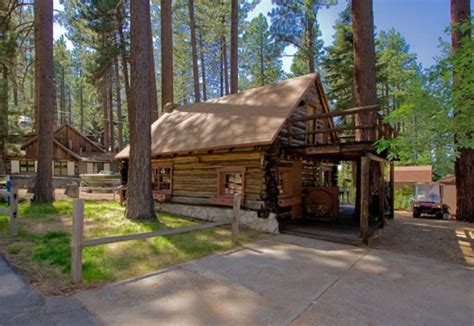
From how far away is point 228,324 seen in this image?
3430 mm

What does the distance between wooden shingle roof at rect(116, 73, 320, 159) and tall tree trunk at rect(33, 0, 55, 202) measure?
3.10m

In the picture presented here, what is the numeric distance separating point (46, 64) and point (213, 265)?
11.9 m

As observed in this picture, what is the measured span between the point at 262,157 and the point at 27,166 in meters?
33.6

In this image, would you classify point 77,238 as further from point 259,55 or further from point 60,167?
point 60,167

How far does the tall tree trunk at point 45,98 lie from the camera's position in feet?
40.3

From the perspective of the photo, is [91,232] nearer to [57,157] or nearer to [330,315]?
[330,315]

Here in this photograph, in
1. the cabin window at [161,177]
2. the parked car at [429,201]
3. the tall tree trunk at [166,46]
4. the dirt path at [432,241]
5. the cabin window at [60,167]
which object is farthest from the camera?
the cabin window at [60,167]

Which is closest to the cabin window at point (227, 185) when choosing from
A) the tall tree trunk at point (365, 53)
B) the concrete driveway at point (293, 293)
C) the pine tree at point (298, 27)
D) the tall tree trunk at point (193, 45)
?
the concrete driveway at point (293, 293)

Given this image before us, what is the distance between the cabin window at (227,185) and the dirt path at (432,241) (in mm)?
4534

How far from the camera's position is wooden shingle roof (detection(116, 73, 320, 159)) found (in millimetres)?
8953

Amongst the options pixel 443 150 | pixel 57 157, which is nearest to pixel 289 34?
pixel 443 150

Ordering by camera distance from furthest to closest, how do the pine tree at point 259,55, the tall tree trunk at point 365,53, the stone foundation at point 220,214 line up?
the pine tree at point 259,55 → the tall tree trunk at point 365,53 → the stone foundation at point 220,214

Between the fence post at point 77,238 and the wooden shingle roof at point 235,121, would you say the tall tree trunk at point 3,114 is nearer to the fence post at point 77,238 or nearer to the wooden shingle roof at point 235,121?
the wooden shingle roof at point 235,121

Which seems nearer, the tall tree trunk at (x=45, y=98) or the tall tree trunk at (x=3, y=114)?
the tall tree trunk at (x=45, y=98)
